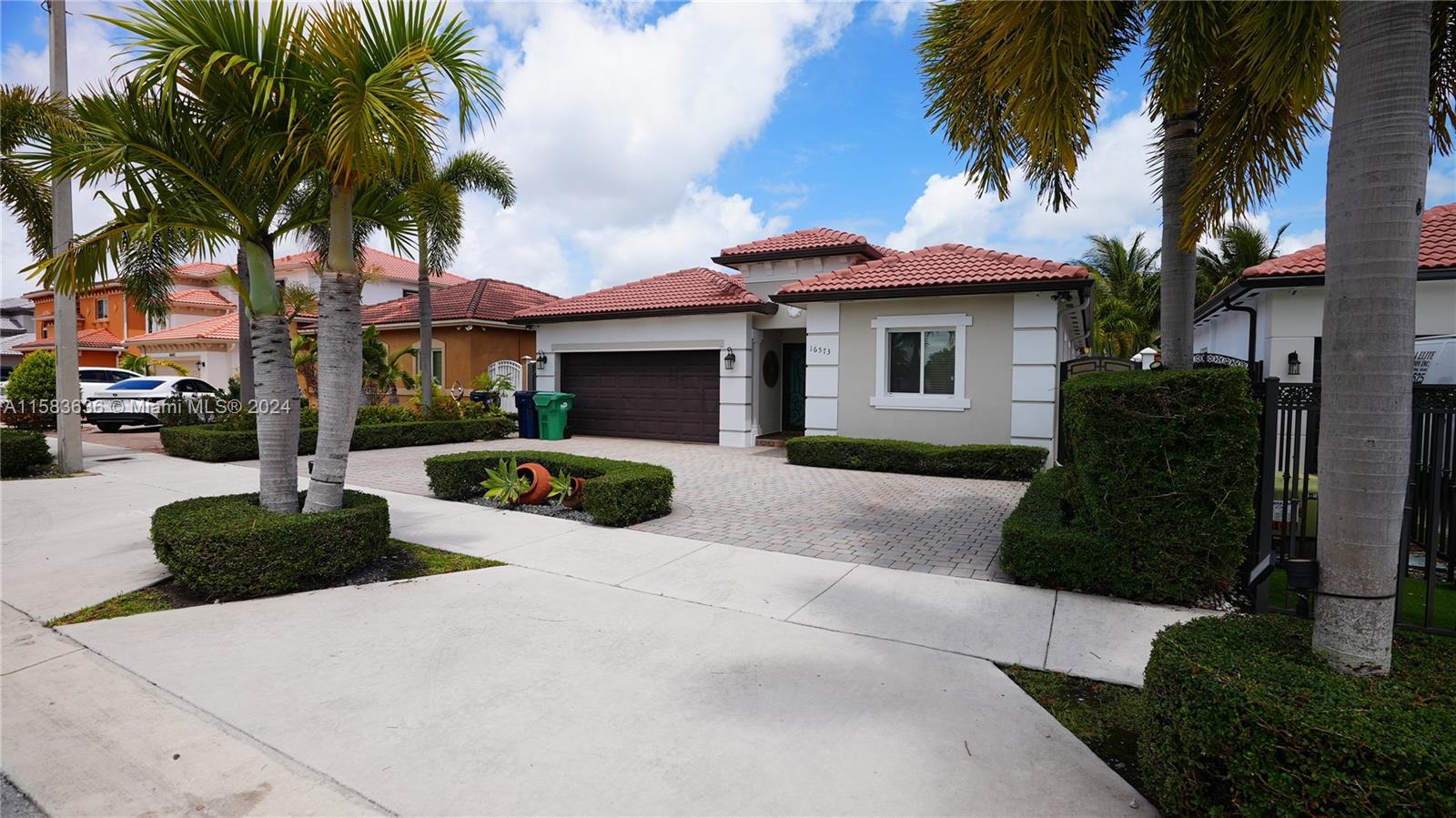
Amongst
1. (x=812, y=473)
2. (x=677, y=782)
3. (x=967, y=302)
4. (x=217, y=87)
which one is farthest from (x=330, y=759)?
(x=967, y=302)

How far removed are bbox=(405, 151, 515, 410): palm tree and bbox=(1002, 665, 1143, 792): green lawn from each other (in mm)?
16554

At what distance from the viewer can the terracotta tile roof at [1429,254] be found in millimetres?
11430

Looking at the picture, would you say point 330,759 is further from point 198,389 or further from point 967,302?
point 198,389

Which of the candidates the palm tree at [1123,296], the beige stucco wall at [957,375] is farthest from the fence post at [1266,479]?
the palm tree at [1123,296]

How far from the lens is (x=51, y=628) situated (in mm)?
4762

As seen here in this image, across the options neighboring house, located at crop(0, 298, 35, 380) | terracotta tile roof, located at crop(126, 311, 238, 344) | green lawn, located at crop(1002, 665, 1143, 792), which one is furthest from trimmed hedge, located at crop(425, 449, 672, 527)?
neighboring house, located at crop(0, 298, 35, 380)

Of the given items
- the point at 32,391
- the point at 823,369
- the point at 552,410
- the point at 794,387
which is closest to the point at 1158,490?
the point at 823,369

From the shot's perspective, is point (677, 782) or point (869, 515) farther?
point (869, 515)

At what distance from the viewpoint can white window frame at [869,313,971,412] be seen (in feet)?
44.6

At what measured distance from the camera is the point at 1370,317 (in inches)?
103

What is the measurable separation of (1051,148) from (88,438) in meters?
23.7

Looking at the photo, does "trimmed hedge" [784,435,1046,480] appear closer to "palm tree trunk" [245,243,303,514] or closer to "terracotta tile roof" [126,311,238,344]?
"palm tree trunk" [245,243,303,514]

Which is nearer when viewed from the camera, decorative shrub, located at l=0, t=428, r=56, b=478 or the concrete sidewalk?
the concrete sidewalk

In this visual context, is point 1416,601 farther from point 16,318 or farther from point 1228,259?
point 16,318
